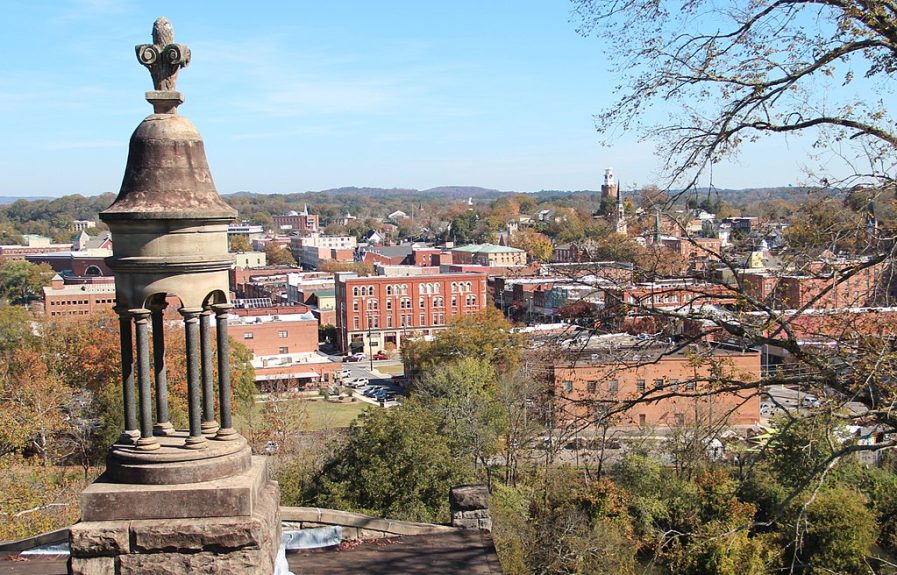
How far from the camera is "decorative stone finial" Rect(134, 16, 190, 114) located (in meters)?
6.07

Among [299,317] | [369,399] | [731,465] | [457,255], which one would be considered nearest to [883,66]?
[731,465]

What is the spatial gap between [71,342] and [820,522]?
103 ft

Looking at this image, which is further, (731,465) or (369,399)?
(369,399)

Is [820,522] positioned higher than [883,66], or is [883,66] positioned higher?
[883,66]

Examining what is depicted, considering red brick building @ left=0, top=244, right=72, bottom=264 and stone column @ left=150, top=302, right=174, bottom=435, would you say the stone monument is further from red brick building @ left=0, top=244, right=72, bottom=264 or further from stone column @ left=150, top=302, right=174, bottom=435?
red brick building @ left=0, top=244, right=72, bottom=264

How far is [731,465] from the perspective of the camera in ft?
102

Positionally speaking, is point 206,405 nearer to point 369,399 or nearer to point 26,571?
point 26,571

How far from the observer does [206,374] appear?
620cm

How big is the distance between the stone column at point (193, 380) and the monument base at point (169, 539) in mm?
365

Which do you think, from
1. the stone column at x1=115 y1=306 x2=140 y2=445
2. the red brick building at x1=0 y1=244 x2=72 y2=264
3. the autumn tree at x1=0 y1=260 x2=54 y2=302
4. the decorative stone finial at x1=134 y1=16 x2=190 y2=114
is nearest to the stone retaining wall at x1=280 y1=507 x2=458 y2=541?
the stone column at x1=115 y1=306 x2=140 y2=445

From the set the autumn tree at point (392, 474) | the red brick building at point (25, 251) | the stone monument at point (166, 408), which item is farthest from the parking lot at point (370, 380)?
the red brick building at point (25, 251)

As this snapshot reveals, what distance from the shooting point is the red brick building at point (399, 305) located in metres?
68.7

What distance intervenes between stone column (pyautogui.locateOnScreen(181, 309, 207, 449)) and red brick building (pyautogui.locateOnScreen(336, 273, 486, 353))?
62333 mm

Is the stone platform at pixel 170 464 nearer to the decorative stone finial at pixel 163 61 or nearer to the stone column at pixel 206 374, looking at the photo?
the stone column at pixel 206 374
